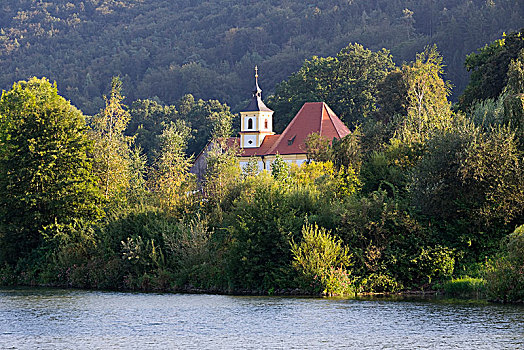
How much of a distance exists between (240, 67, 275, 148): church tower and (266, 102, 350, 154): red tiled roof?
6.65 meters

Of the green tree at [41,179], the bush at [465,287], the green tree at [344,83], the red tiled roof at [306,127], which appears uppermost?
the green tree at [344,83]

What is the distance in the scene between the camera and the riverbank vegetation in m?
37.3

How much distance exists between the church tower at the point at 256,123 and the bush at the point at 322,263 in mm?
72259

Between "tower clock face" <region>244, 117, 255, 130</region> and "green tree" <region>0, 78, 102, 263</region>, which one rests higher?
"tower clock face" <region>244, 117, 255, 130</region>

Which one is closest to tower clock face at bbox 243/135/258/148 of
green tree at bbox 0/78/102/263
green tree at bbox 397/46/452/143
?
green tree at bbox 397/46/452/143

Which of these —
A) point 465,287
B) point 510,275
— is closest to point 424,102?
point 465,287

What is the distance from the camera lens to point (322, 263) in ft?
119

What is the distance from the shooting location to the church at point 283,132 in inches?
3794

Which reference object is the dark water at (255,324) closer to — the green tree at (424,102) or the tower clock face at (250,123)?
the green tree at (424,102)

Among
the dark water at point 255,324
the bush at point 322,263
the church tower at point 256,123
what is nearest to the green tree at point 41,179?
the dark water at point 255,324

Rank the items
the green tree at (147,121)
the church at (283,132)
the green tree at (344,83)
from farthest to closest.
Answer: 1. the green tree at (147,121)
2. the green tree at (344,83)
3. the church at (283,132)

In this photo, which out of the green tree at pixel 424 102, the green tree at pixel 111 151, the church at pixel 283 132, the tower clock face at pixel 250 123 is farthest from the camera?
the tower clock face at pixel 250 123

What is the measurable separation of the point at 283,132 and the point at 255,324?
75.2 m

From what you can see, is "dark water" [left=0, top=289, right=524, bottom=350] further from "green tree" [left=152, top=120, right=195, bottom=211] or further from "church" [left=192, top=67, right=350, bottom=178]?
"church" [left=192, top=67, right=350, bottom=178]
